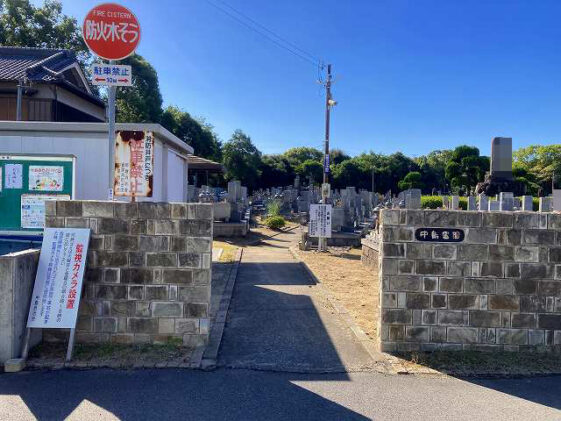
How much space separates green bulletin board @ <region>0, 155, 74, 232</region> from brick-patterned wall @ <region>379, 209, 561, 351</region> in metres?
4.60

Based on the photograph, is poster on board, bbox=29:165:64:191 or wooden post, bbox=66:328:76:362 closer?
wooden post, bbox=66:328:76:362

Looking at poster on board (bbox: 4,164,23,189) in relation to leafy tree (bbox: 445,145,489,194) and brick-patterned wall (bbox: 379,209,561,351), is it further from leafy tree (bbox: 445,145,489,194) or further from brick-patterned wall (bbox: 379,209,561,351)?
A: leafy tree (bbox: 445,145,489,194)

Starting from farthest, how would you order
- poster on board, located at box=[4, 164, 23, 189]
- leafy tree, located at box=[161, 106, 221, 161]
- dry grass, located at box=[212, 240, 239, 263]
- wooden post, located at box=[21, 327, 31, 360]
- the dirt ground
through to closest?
leafy tree, located at box=[161, 106, 221, 161] → dry grass, located at box=[212, 240, 239, 263] → the dirt ground → poster on board, located at box=[4, 164, 23, 189] → wooden post, located at box=[21, 327, 31, 360]

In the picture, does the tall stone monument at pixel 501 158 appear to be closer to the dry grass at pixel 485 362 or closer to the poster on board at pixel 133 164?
the dry grass at pixel 485 362

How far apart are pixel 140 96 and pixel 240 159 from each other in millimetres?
15424

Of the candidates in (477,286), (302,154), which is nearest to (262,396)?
(477,286)

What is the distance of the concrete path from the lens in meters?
4.13

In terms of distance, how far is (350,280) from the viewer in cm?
849

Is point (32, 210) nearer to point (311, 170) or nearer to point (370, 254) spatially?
point (370, 254)

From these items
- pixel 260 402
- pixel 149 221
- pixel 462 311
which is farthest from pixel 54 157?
pixel 462 311

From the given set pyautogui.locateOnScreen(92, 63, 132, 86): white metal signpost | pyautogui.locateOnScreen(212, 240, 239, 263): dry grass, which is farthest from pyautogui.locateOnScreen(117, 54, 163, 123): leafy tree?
pyautogui.locateOnScreen(92, 63, 132, 86): white metal signpost

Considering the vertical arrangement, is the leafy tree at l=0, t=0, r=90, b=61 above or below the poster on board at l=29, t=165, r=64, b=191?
above

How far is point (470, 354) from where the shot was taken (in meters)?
4.33

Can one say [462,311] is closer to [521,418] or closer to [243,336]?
[521,418]
